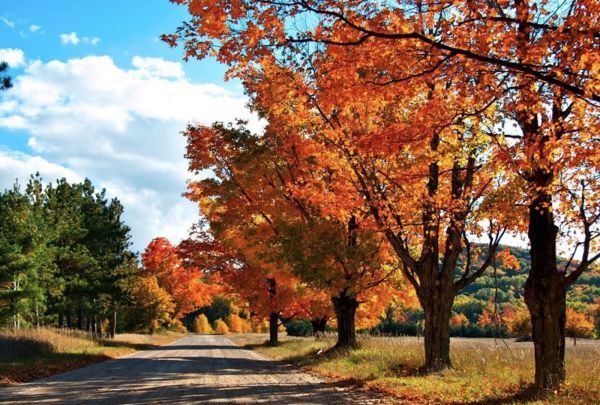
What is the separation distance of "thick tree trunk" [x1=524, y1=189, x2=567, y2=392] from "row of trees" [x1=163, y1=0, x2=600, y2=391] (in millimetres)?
28

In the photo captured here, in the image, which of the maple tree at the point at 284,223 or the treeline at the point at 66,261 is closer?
the maple tree at the point at 284,223

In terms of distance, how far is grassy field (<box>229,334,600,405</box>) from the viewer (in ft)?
34.6

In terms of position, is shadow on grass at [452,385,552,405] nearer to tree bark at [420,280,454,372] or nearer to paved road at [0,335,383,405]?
paved road at [0,335,383,405]

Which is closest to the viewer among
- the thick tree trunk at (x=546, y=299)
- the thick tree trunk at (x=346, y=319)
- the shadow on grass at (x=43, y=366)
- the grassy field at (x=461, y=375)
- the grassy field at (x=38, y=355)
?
the grassy field at (x=461, y=375)

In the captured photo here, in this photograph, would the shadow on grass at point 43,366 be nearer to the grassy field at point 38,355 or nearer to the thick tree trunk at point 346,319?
the grassy field at point 38,355

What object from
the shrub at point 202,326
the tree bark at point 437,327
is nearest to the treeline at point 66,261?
the tree bark at point 437,327

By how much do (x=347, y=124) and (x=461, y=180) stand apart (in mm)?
3703

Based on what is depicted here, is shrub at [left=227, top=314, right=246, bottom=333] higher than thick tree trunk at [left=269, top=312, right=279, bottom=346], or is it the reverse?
thick tree trunk at [left=269, top=312, right=279, bottom=346]

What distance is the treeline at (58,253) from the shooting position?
3534cm

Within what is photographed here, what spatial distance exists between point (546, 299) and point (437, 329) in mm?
4875

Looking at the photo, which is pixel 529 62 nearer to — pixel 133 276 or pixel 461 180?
pixel 461 180

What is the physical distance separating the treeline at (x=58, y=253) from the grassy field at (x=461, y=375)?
23260 millimetres

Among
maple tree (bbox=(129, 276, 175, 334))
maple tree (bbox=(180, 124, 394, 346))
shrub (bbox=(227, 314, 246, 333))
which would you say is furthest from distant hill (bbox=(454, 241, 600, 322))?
maple tree (bbox=(180, 124, 394, 346))

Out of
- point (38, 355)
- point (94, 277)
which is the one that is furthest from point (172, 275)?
point (38, 355)
